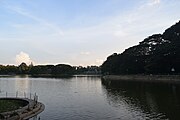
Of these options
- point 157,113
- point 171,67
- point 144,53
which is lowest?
point 157,113

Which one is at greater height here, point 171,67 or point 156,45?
point 156,45

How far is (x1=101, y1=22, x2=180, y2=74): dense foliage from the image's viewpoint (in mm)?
93150

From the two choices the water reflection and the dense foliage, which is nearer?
the water reflection

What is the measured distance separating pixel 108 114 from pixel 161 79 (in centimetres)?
6351

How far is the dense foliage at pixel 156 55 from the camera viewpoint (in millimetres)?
93150

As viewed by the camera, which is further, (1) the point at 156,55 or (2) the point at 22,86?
(1) the point at 156,55

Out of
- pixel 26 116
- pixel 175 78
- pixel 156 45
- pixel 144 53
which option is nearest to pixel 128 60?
pixel 144 53

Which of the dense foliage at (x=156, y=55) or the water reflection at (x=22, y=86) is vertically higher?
the dense foliage at (x=156, y=55)

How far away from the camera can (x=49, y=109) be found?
34938 mm

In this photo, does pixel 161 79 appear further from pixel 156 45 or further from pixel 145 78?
pixel 156 45

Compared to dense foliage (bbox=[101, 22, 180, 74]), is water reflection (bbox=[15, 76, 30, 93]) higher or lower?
lower

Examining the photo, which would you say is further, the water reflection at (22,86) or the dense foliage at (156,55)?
the dense foliage at (156,55)

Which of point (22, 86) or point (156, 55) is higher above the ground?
point (156, 55)

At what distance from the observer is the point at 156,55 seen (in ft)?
322
